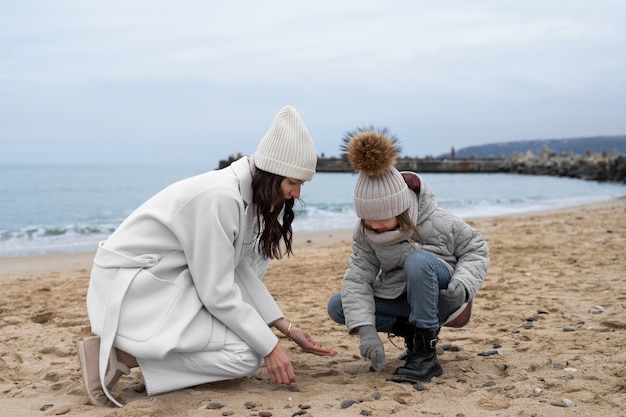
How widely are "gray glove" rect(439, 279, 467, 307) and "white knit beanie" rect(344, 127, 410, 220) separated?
394mm

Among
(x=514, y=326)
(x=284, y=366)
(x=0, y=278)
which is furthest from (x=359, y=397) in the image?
(x=0, y=278)

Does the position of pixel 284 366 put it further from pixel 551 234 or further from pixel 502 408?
pixel 551 234

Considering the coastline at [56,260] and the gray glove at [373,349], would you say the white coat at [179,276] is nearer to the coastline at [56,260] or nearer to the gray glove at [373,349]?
the gray glove at [373,349]

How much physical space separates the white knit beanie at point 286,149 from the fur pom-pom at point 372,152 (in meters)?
0.20

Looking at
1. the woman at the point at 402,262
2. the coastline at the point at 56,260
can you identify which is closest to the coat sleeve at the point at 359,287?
the woman at the point at 402,262

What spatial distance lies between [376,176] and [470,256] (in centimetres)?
60

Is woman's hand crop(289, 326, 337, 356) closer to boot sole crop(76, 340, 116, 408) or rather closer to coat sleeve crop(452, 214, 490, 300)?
coat sleeve crop(452, 214, 490, 300)

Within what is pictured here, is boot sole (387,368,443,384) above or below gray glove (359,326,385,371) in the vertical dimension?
below

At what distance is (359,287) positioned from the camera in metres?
3.08

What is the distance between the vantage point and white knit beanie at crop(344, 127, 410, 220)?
9.04ft

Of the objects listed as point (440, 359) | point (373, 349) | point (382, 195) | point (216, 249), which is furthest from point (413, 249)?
point (216, 249)

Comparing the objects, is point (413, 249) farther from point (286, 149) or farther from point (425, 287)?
point (286, 149)

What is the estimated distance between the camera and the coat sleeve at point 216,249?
2.71m

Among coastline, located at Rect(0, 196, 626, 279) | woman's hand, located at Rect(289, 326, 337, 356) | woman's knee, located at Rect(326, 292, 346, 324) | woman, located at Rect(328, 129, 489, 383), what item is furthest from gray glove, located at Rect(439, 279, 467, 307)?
coastline, located at Rect(0, 196, 626, 279)
